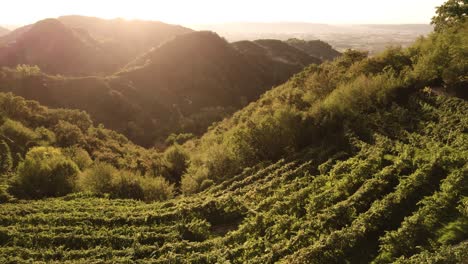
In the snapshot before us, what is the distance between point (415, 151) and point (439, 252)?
374 inches

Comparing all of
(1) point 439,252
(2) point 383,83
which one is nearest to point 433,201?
(1) point 439,252

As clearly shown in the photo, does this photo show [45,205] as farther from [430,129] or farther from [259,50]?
[259,50]

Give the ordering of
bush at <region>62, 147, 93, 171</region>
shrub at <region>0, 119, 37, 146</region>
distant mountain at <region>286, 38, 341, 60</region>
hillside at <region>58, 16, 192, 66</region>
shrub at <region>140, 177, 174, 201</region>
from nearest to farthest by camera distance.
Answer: shrub at <region>140, 177, 174, 201</region>, bush at <region>62, 147, 93, 171</region>, shrub at <region>0, 119, 37, 146</region>, hillside at <region>58, 16, 192, 66</region>, distant mountain at <region>286, 38, 341, 60</region>

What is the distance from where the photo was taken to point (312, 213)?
19453mm

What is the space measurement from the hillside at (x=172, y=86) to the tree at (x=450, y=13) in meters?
41.6

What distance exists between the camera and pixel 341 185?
20484 millimetres

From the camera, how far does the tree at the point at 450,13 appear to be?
3628cm

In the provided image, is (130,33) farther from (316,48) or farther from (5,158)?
(5,158)

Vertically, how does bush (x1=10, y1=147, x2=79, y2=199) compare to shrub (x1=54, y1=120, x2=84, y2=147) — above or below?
above

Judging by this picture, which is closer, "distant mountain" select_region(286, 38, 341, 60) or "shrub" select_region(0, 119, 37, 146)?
"shrub" select_region(0, 119, 37, 146)

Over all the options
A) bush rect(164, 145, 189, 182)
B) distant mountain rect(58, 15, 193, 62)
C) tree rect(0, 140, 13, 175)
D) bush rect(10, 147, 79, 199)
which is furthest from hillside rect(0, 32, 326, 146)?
distant mountain rect(58, 15, 193, 62)

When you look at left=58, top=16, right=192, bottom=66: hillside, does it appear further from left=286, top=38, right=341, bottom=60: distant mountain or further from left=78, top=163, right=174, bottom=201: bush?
left=78, top=163, right=174, bottom=201: bush

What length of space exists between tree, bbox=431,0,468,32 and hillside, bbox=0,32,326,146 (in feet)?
137

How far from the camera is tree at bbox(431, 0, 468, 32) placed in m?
36.3
